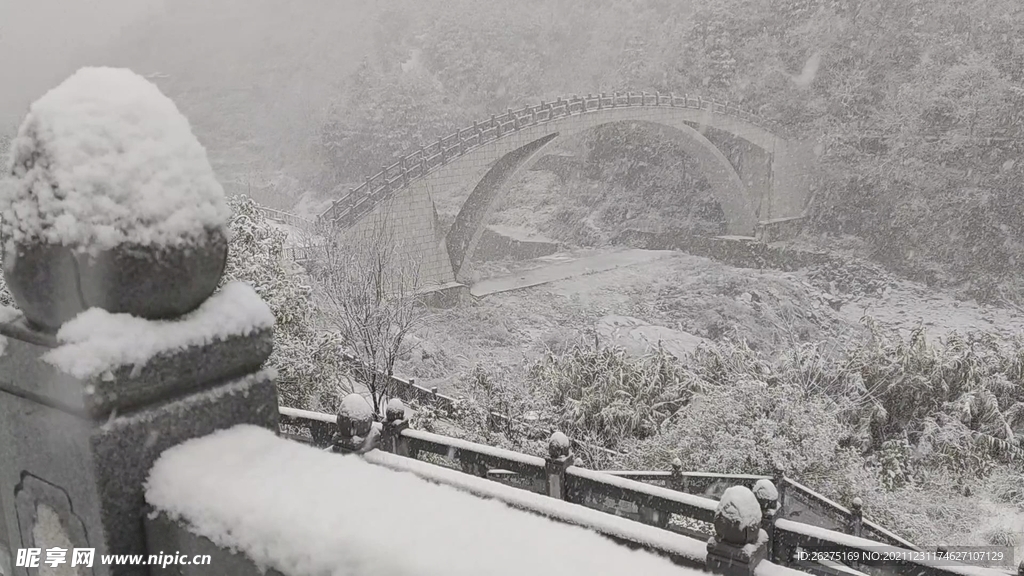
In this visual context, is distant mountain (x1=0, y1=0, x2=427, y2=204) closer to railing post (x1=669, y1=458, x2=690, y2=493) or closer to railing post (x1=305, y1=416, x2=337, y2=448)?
railing post (x1=669, y1=458, x2=690, y2=493)

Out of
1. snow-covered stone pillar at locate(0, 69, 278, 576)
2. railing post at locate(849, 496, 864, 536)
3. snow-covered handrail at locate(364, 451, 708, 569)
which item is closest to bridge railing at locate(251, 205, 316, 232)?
railing post at locate(849, 496, 864, 536)

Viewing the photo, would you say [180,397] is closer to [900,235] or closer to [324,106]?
[900,235]

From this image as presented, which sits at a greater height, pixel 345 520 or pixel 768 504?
pixel 345 520

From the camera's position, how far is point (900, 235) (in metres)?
27.9

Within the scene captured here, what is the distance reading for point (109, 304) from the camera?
1668mm

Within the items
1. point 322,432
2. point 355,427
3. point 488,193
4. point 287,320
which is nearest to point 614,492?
point 322,432

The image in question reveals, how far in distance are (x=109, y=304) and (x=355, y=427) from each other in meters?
1.67

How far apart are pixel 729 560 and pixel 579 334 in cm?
1677

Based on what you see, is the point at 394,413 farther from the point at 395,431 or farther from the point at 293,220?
the point at 293,220

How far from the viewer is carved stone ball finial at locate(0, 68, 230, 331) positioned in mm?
1627

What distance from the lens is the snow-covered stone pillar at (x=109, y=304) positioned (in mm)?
1622

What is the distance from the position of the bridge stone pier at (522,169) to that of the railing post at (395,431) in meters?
13.1

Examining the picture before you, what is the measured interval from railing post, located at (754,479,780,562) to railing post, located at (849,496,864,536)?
2.01 metres

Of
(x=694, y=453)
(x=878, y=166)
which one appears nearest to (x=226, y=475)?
(x=694, y=453)
